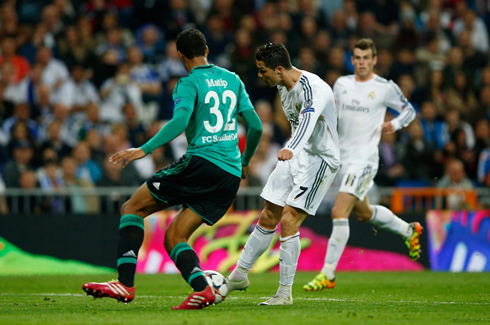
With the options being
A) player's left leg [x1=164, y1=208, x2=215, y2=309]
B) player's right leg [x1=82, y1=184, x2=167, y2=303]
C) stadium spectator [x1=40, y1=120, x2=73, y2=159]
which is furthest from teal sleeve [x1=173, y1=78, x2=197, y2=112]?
stadium spectator [x1=40, y1=120, x2=73, y2=159]

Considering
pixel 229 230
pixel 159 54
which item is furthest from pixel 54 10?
pixel 229 230

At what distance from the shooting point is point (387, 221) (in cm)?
1073

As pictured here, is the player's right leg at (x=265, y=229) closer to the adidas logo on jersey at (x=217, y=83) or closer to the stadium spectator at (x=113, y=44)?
the adidas logo on jersey at (x=217, y=83)

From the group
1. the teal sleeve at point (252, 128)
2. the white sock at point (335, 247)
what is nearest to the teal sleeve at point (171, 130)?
the teal sleeve at point (252, 128)

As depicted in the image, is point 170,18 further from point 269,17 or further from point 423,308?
point 423,308

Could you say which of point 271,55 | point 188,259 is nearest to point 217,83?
point 271,55

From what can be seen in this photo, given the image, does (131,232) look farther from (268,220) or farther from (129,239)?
(268,220)

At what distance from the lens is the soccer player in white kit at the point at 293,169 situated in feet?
25.0

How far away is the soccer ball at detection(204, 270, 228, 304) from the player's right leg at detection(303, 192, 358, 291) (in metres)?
2.28

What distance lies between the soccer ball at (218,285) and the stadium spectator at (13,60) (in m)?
9.56

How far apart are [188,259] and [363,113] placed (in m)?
4.26

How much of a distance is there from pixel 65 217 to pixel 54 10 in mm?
5591

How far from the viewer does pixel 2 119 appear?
590 inches

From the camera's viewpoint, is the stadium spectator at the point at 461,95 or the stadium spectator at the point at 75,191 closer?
the stadium spectator at the point at 75,191
